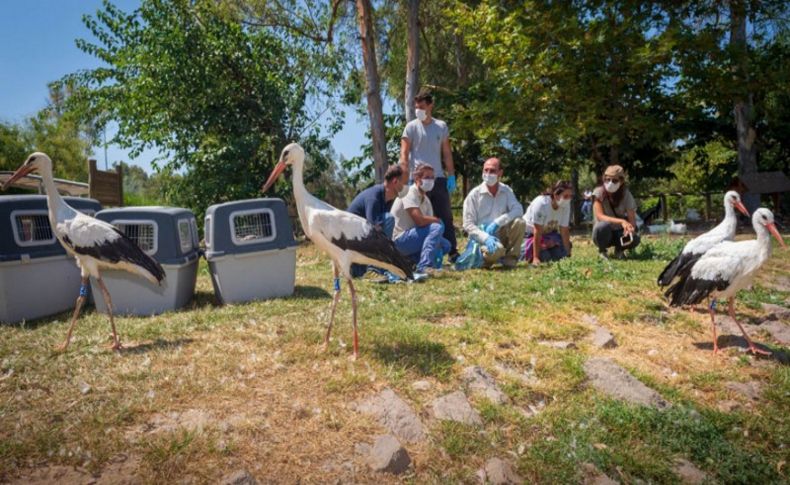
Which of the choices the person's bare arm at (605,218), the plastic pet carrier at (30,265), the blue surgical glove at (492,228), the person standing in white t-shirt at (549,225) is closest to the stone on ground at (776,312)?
the person's bare arm at (605,218)

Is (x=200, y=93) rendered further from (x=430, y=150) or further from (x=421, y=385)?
(x=421, y=385)

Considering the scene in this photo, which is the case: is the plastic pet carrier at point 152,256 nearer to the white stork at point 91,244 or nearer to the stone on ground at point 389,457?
the white stork at point 91,244

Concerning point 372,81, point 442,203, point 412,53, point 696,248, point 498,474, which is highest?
point 412,53

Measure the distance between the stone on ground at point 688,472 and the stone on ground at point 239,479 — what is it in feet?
8.78

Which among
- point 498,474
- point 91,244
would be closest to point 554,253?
point 498,474

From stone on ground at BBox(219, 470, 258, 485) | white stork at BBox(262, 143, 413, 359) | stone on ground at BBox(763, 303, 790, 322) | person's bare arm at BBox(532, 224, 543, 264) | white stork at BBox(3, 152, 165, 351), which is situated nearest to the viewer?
stone on ground at BBox(219, 470, 258, 485)

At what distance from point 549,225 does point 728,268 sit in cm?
→ 365

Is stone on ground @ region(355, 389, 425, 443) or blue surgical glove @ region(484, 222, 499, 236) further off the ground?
blue surgical glove @ region(484, 222, 499, 236)

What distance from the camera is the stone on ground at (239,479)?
2854mm

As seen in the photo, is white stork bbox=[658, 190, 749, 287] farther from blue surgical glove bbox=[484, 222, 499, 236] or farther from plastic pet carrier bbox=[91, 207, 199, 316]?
plastic pet carrier bbox=[91, 207, 199, 316]

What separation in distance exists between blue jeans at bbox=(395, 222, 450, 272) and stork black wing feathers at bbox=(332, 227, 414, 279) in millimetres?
2398

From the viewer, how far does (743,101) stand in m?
14.3

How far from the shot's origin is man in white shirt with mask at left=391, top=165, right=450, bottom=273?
7402 millimetres

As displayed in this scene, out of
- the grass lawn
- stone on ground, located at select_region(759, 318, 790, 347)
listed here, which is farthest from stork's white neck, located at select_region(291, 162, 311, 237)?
stone on ground, located at select_region(759, 318, 790, 347)
